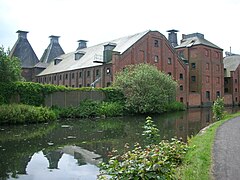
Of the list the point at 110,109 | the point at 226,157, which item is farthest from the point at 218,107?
the point at 226,157

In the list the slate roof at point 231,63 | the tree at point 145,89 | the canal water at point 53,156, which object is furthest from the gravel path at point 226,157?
the slate roof at point 231,63

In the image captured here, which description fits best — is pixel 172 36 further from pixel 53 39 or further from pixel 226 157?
pixel 226 157

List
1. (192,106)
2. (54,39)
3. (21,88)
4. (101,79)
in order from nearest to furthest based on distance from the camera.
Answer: (21,88) → (101,79) → (192,106) → (54,39)

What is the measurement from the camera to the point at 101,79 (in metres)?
41.2

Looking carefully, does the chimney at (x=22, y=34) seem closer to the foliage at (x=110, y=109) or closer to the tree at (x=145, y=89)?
the tree at (x=145, y=89)

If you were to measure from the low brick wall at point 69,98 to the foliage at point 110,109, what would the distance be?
1.56m

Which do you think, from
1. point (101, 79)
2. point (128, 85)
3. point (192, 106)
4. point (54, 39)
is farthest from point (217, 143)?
point (54, 39)

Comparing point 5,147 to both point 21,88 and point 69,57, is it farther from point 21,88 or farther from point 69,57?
point 69,57

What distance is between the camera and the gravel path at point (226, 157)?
587cm

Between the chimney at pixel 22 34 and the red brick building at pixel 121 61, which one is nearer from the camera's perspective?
the red brick building at pixel 121 61

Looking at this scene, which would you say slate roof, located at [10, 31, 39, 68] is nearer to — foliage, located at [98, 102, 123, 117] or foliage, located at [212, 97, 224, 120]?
foliage, located at [98, 102, 123, 117]

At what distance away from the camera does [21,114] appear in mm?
20234

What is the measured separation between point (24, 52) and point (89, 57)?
21626mm

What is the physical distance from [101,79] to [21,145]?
30.0 m
